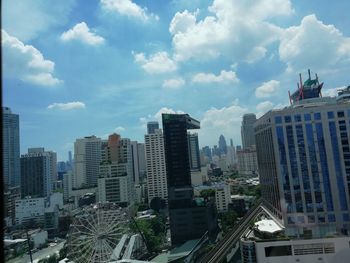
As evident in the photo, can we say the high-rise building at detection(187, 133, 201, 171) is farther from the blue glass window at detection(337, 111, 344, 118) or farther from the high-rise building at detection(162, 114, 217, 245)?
the blue glass window at detection(337, 111, 344, 118)

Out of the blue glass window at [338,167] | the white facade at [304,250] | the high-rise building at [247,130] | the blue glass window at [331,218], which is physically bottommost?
the white facade at [304,250]

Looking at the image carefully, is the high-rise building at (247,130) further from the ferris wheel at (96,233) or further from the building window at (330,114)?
the ferris wheel at (96,233)

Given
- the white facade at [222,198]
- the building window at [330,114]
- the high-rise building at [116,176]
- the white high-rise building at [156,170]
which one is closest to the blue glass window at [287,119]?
the building window at [330,114]

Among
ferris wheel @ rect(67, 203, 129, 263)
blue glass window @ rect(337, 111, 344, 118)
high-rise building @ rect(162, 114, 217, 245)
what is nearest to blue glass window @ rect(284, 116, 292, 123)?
blue glass window @ rect(337, 111, 344, 118)

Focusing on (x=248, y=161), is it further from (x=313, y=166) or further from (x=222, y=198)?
Result: (x=313, y=166)

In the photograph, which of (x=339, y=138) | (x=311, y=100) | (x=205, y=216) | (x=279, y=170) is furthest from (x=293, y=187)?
(x=205, y=216)

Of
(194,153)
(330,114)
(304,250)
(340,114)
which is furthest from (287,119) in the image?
(194,153)
